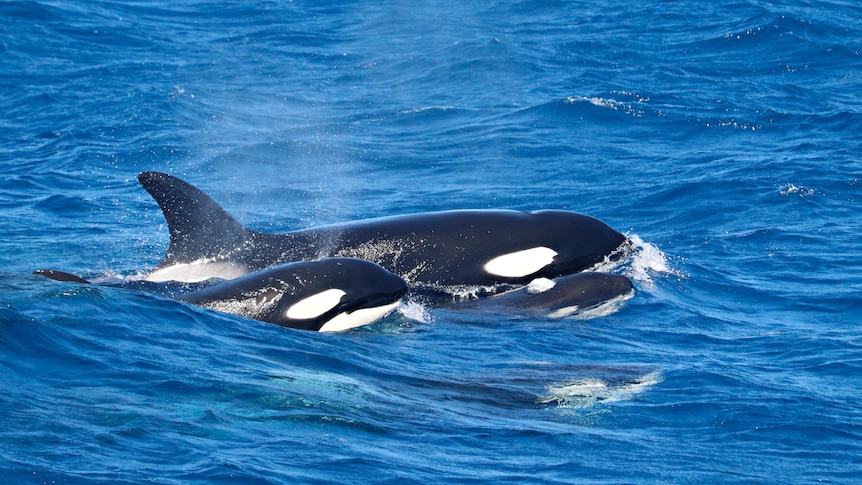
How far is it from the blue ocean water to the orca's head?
0.26 m

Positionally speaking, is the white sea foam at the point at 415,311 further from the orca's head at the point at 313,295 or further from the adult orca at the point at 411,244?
the adult orca at the point at 411,244

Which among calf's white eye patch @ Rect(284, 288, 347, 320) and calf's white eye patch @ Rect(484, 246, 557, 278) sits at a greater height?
calf's white eye patch @ Rect(284, 288, 347, 320)

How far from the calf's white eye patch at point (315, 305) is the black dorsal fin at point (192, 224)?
184 cm

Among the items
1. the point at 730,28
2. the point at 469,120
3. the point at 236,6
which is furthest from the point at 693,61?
the point at 236,6

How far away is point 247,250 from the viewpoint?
12.2m

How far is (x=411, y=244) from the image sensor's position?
1252 cm

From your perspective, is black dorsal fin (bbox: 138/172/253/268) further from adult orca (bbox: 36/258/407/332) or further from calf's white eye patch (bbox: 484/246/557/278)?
calf's white eye patch (bbox: 484/246/557/278)

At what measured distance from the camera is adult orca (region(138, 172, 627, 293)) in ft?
39.3

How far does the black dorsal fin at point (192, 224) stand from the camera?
38.7 ft

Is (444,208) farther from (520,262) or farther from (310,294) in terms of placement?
(310,294)

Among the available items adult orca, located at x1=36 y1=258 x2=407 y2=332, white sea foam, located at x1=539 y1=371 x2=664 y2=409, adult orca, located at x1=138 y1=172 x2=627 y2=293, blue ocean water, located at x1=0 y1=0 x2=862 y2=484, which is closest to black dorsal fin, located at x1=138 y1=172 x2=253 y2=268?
adult orca, located at x1=138 y1=172 x2=627 y2=293

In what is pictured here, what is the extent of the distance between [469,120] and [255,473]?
14012 mm

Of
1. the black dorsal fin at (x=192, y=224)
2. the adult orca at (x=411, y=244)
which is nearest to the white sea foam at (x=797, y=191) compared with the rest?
the adult orca at (x=411, y=244)

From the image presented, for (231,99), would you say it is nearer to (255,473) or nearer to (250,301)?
(250,301)
